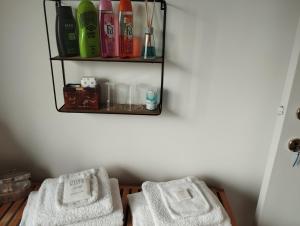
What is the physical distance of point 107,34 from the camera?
3.07ft

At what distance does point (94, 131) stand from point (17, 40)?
0.53 meters

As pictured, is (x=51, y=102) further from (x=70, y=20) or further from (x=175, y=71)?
(x=175, y=71)

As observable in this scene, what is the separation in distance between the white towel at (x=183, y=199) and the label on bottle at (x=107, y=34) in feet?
2.13

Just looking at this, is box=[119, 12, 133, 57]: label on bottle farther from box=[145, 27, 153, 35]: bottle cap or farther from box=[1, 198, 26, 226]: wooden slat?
box=[1, 198, 26, 226]: wooden slat

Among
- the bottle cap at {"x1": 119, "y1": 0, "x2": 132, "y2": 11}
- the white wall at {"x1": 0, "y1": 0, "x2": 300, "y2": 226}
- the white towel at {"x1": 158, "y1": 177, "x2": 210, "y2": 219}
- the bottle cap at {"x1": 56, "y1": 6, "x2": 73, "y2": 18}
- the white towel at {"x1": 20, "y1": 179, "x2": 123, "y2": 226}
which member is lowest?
the white towel at {"x1": 20, "y1": 179, "x2": 123, "y2": 226}

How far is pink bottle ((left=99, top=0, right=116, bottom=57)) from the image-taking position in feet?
2.99

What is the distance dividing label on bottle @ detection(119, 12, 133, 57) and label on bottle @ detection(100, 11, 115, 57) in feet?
0.13

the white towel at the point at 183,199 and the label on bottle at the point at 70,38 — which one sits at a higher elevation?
the label on bottle at the point at 70,38

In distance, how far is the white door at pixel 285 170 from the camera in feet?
3.11

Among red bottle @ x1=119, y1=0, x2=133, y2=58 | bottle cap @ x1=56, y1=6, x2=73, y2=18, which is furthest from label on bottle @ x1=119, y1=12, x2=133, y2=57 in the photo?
→ bottle cap @ x1=56, y1=6, x2=73, y2=18

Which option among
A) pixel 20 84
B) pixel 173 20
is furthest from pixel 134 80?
pixel 20 84

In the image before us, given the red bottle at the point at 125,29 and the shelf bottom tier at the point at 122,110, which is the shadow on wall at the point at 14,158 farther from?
the red bottle at the point at 125,29

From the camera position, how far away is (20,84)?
1091 millimetres

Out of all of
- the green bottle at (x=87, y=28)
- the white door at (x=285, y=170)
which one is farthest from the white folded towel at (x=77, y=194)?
the white door at (x=285, y=170)
